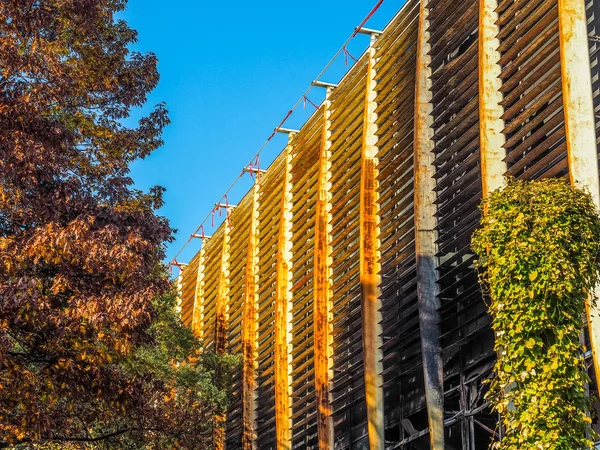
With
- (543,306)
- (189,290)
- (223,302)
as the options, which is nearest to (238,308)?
(223,302)

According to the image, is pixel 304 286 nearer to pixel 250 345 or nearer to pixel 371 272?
pixel 250 345

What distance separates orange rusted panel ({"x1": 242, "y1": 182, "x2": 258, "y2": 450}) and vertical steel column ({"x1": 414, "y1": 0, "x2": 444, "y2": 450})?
1438 centimetres

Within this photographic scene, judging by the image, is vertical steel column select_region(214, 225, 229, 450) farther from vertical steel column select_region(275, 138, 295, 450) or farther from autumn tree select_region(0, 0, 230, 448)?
autumn tree select_region(0, 0, 230, 448)

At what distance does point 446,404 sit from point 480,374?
3.62 metres

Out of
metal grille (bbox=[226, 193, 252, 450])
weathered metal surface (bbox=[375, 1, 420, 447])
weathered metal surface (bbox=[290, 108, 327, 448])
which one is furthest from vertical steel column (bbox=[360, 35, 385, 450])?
metal grille (bbox=[226, 193, 252, 450])

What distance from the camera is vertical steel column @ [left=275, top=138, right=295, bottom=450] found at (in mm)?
35781

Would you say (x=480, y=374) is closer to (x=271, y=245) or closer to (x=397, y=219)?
(x=397, y=219)

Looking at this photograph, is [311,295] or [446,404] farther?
[311,295]

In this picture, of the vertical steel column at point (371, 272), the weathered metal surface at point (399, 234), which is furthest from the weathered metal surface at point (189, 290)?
the weathered metal surface at point (399, 234)

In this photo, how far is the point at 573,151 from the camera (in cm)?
2067

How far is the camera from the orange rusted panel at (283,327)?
117ft

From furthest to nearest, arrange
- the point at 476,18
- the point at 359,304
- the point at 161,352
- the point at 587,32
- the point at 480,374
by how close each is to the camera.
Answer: the point at 161,352 < the point at 359,304 < the point at 476,18 < the point at 480,374 < the point at 587,32

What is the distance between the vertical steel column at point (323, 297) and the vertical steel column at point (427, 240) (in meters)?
6.32

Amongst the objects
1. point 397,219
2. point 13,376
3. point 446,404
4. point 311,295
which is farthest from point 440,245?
point 13,376
